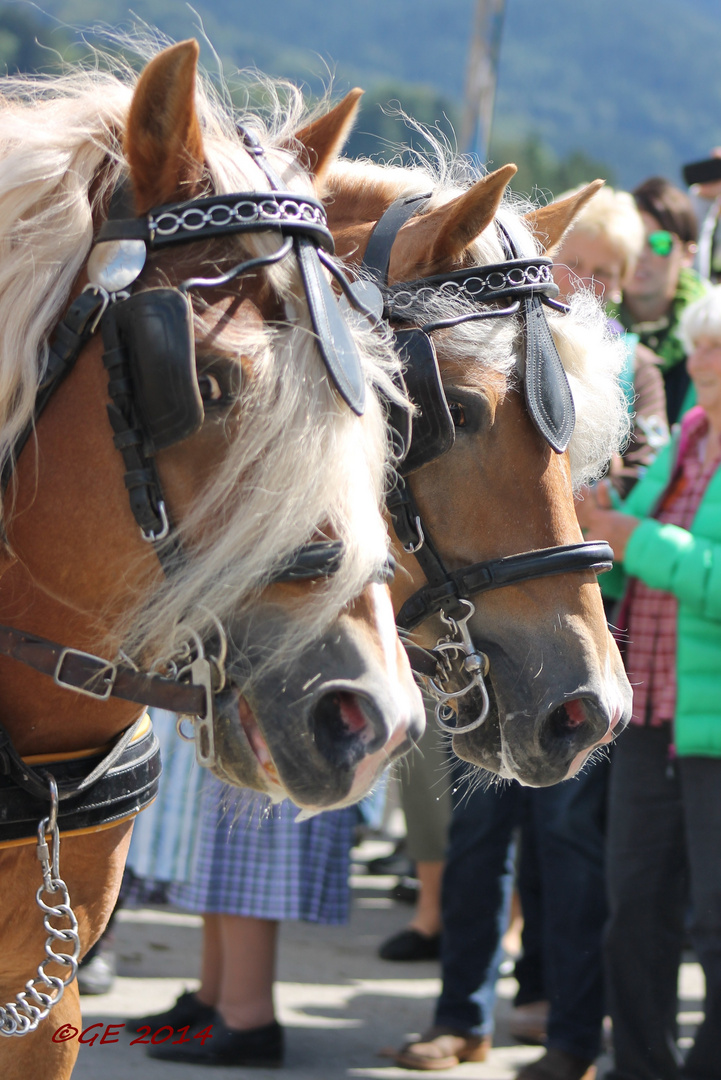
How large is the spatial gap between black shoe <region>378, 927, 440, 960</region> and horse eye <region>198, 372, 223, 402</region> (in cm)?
341

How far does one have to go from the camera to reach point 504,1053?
3395 mm

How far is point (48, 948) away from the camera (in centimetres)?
151

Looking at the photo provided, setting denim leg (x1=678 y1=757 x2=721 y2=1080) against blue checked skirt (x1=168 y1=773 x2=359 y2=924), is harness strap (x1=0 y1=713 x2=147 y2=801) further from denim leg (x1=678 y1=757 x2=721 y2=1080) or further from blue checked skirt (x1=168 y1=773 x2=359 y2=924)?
denim leg (x1=678 y1=757 x2=721 y2=1080)

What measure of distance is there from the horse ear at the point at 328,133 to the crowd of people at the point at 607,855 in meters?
1.01

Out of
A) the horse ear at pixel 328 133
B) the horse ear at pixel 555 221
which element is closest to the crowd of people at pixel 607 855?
the horse ear at pixel 555 221

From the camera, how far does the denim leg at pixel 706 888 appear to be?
8.82ft

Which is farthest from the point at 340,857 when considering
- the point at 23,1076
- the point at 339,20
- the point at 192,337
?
the point at 339,20

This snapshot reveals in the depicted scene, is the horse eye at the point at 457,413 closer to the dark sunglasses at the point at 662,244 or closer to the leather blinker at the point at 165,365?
the leather blinker at the point at 165,365

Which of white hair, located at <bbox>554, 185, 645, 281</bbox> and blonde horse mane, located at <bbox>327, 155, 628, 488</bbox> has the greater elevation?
white hair, located at <bbox>554, 185, 645, 281</bbox>

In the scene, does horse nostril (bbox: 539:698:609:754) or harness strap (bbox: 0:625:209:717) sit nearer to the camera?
harness strap (bbox: 0:625:209:717)

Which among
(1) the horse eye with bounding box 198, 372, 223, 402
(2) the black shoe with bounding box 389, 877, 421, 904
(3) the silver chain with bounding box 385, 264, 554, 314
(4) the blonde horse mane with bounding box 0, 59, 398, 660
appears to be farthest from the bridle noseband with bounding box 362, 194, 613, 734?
(2) the black shoe with bounding box 389, 877, 421, 904

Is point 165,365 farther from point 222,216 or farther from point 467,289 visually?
point 467,289

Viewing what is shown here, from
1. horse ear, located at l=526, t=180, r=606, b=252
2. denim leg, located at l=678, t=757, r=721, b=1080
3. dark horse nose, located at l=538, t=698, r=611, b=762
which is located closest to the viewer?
dark horse nose, located at l=538, t=698, r=611, b=762

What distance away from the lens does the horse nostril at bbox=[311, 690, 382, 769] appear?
49.6 inches
